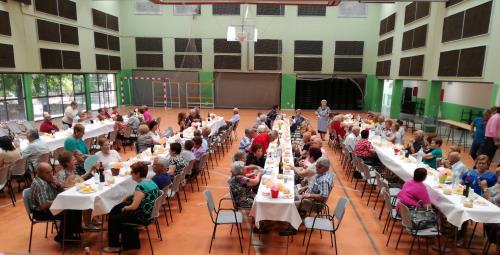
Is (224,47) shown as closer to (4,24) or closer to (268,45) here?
(268,45)

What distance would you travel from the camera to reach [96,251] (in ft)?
17.8

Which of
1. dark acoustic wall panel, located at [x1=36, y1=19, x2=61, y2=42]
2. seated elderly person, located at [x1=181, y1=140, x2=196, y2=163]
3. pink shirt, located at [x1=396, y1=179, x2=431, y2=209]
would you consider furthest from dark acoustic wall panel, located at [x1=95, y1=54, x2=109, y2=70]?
pink shirt, located at [x1=396, y1=179, x2=431, y2=209]

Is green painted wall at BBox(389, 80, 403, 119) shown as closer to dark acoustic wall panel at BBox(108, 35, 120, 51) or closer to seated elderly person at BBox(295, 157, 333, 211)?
seated elderly person at BBox(295, 157, 333, 211)

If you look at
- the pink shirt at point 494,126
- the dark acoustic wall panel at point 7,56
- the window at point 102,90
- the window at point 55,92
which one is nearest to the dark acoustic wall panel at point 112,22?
the window at point 102,90

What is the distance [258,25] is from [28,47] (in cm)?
1462

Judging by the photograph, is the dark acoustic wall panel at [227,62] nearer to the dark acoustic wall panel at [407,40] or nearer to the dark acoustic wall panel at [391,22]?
the dark acoustic wall panel at [391,22]

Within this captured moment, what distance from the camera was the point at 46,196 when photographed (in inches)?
207

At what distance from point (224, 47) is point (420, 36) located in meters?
13.1

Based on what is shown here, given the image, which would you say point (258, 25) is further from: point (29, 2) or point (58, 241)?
point (58, 241)

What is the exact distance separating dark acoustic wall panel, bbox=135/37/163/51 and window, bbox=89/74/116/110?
301 centimetres

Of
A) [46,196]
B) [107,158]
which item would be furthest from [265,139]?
[46,196]

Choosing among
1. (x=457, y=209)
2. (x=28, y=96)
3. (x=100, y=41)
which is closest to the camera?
(x=457, y=209)

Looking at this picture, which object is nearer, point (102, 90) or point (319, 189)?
point (319, 189)

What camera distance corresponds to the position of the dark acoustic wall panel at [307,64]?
79.8ft
